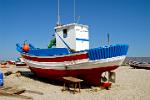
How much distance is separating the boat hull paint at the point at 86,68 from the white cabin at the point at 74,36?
5.96 ft

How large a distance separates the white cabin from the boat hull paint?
1816mm

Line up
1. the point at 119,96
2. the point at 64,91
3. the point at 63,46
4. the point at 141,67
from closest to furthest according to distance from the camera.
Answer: the point at 119,96, the point at 64,91, the point at 63,46, the point at 141,67

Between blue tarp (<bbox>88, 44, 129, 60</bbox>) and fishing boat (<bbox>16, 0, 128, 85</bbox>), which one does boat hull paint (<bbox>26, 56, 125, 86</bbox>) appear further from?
blue tarp (<bbox>88, 44, 129, 60</bbox>)

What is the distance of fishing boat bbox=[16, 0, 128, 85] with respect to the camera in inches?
617

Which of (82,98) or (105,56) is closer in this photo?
(82,98)

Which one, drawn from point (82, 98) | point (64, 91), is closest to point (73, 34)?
point (64, 91)

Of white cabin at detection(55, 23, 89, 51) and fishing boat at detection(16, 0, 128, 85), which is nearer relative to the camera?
fishing boat at detection(16, 0, 128, 85)

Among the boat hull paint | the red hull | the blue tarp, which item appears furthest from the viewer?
the red hull

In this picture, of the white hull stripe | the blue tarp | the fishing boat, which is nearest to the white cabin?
the fishing boat

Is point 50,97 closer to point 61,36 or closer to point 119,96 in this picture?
point 119,96

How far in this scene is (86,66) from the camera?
15883mm

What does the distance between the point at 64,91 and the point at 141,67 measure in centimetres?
2824

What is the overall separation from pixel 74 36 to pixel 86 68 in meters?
3.02

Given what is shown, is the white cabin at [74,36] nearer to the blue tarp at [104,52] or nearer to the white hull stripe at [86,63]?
the white hull stripe at [86,63]
